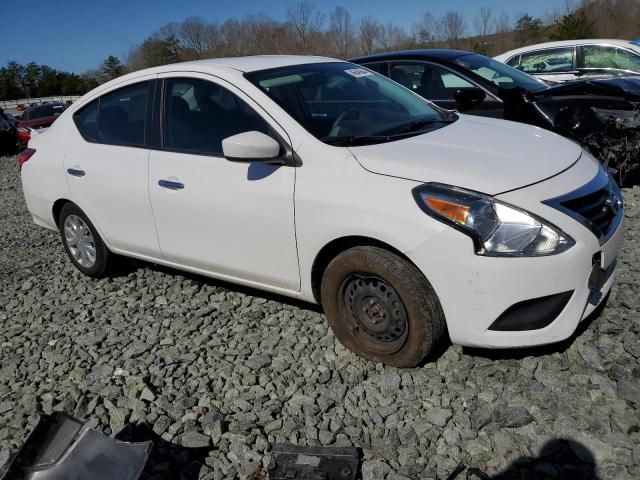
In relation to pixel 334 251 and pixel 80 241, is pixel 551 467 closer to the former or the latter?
pixel 334 251

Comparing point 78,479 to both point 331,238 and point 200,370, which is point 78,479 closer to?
point 200,370

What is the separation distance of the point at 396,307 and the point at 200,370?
1.27 meters

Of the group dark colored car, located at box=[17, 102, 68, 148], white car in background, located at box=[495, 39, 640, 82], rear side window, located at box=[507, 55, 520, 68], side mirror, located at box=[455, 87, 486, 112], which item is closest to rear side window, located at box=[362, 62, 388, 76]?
side mirror, located at box=[455, 87, 486, 112]

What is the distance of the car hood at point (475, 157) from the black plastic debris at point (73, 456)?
177 centimetres

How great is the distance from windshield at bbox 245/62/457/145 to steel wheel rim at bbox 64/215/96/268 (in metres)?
2.12

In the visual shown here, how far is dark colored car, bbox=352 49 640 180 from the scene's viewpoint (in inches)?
209

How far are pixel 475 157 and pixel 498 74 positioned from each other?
4.02 m

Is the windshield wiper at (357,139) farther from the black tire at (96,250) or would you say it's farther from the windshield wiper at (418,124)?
the black tire at (96,250)

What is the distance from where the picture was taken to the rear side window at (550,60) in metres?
9.55

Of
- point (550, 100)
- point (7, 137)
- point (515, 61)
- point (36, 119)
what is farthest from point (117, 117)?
point (7, 137)

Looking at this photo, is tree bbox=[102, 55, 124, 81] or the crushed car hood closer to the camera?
the crushed car hood

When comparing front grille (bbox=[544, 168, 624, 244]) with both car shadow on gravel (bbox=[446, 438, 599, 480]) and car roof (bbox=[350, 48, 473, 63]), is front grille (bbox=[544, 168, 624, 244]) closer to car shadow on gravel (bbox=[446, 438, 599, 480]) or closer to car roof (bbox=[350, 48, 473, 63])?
car shadow on gravel (bbox=[446, 438, 599, 480])

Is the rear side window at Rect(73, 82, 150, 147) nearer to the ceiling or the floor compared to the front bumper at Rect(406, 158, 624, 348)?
nearer to the ceiling

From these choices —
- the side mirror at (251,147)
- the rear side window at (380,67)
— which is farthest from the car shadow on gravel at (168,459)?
the rear side window at (380,67)
